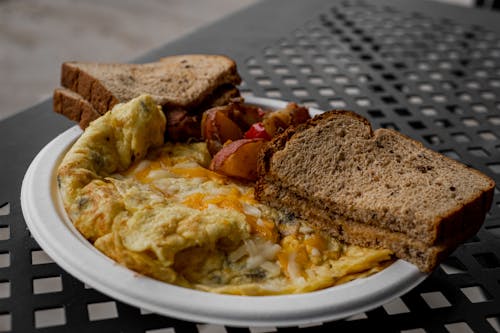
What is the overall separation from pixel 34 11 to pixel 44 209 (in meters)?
5.69

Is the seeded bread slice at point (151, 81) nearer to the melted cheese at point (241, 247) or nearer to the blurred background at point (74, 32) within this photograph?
the melted cheese at point (241, 247)

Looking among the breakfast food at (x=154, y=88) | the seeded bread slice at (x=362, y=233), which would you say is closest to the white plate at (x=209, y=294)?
the seeded bread slice at (x=362, y=233)

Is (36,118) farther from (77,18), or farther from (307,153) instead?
(77,18)

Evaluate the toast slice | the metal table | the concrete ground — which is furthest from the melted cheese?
the concrete ground

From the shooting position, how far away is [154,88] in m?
A: 2.23

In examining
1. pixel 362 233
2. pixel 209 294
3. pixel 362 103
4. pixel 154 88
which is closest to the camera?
pixel 209 294

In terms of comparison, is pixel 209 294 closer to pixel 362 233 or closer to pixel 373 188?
pixel 362 233

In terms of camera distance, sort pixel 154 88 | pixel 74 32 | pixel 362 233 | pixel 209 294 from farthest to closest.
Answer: pixel 74 32 < pixel 154 88 < pixel 362 233 < pixel 209 294

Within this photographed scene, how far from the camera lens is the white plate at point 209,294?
52.5 inches

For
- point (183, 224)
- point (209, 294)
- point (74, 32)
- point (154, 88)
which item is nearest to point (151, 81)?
point (154, 88)

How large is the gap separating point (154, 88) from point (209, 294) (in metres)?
1.05

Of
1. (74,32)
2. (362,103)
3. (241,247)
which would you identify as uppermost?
(241,247)

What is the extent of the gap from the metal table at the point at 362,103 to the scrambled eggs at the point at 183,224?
131mm

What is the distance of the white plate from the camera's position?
133cm
